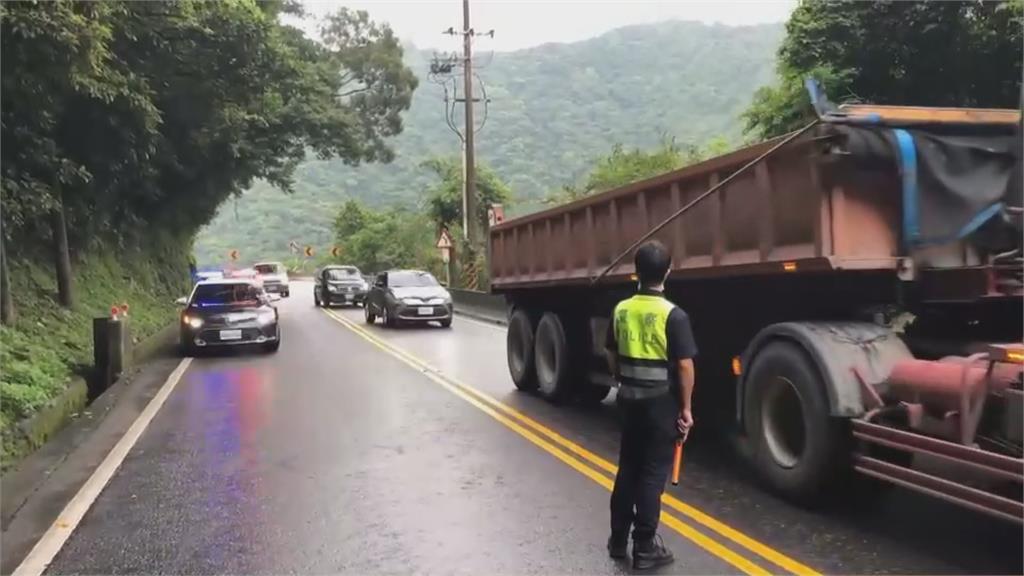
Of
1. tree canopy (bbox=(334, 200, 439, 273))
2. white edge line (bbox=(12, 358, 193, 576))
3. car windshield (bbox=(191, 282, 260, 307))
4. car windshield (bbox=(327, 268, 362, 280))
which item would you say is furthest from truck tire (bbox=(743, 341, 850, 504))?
tree canopy (bbox=(334, 200, 439, 273))

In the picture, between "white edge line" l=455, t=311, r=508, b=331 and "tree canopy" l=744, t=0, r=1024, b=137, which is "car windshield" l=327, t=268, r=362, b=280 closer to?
"white edge line" l=455, t=311, r=508, b=331

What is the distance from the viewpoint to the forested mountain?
280ft

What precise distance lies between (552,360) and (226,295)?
9090 millimetres

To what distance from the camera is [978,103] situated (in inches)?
735

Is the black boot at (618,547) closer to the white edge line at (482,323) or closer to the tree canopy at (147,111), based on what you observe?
the tree canopy at (147,111)

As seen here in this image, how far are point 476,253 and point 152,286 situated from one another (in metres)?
11.7

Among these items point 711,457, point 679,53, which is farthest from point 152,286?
point 679,53

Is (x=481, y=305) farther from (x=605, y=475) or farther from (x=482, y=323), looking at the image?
(x=605, y=475)

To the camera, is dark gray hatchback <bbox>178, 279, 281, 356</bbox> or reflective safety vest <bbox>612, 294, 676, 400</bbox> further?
dark gray hatchback <bbox>178, 279, 281, 356</bbox>

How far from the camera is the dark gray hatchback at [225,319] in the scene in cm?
1689

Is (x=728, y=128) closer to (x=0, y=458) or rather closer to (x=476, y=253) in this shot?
(x=476, y=253)

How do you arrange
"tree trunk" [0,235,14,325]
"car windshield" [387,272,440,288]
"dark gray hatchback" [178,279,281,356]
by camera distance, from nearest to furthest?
"tree trunk" [0,235,14,325]
"dark gray hatchback" [178,279,281,356]
"car windshield" [387,272,440,288]

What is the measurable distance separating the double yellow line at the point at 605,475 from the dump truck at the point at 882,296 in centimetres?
67

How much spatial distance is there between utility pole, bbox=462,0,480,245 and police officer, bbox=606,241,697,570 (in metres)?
28.1
